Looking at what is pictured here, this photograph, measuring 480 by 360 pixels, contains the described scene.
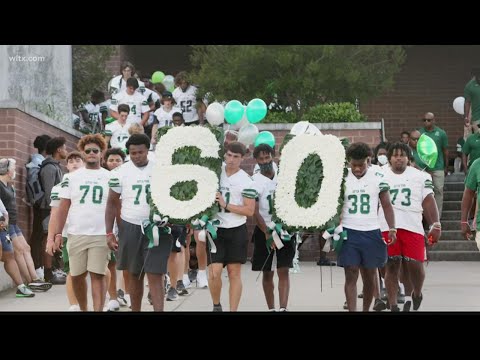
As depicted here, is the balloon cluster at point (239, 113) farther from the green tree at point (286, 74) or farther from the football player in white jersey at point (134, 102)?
the green tree at point (286, 74)

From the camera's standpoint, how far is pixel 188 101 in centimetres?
1966

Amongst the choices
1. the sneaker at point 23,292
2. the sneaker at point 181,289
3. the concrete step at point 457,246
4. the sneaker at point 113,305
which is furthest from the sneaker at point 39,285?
the concrete step at point 457,246

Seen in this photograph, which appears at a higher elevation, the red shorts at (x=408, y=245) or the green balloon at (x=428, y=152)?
the green balloon at (x=428, y=152)

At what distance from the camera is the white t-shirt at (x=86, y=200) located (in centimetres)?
1052

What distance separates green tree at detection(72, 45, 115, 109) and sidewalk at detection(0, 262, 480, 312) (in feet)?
23.0

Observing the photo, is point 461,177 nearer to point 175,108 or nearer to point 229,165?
point 175,108

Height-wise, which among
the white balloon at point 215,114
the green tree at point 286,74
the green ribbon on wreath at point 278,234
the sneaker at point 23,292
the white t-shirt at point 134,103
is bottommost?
the sneaker at point 23,292

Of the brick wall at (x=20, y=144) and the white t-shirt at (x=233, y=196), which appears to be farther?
the brick wall at (x=20, y=144)

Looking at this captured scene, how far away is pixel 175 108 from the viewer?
18922 millimetres

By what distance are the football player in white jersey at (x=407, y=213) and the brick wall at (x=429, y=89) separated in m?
14.0

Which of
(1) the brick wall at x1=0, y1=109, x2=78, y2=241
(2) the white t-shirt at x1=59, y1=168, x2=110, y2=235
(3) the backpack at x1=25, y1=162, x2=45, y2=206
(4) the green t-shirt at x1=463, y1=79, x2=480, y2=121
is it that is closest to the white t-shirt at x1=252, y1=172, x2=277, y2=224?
(2) the white t-shirt at x1=59, y1=168, x2=110, y2=235

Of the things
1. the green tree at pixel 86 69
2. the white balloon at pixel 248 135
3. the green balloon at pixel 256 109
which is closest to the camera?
the white balloon at pixel 248 135

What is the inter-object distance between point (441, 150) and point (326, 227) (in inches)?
371
